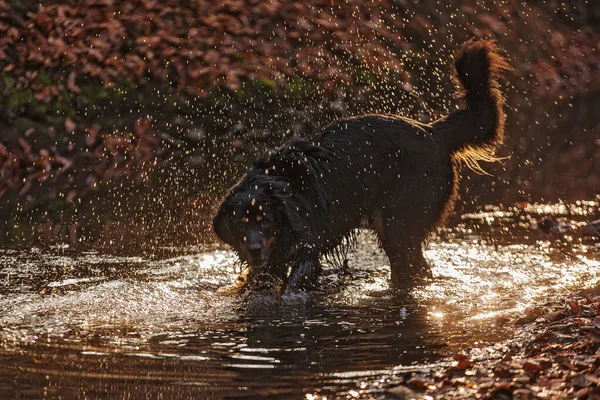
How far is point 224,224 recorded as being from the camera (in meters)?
6.69

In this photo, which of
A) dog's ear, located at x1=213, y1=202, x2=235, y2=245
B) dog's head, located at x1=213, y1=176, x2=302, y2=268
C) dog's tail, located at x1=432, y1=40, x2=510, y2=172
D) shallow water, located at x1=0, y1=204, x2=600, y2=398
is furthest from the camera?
dog's tail, located at x1=432, y1=40, x2=510, y2=172

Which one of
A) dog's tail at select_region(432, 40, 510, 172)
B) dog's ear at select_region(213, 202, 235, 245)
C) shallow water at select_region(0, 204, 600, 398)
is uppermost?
dog's tail at select_region(432, 40, 510, 172)

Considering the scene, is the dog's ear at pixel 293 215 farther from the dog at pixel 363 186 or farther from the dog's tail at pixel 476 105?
the dog's tail at pixel 476 105

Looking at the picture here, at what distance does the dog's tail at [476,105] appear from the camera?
7195mm

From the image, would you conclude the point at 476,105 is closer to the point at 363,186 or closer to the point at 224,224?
the point at 363,186

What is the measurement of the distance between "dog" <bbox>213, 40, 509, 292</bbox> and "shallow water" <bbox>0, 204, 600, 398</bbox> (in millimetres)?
312

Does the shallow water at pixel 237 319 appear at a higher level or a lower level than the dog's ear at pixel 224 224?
lower

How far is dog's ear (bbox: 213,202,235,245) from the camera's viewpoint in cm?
661

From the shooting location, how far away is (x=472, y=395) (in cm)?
409

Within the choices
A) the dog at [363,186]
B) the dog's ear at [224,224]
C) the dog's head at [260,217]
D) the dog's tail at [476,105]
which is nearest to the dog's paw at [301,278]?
the dog at [363,186]

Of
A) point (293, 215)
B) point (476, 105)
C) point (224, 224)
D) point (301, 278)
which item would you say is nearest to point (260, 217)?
point (293, 215)

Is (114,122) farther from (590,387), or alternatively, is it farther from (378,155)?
(590,387)

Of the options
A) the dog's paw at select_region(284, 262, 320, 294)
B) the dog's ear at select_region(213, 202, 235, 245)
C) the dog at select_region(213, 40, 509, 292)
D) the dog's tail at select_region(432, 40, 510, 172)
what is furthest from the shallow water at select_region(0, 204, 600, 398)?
the dog's tail at select_region(432, 40, 510, 172)

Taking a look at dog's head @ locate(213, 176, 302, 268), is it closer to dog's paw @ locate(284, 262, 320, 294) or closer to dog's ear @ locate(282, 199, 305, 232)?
dog's ear @ locate(282, 199, 305, 232)
